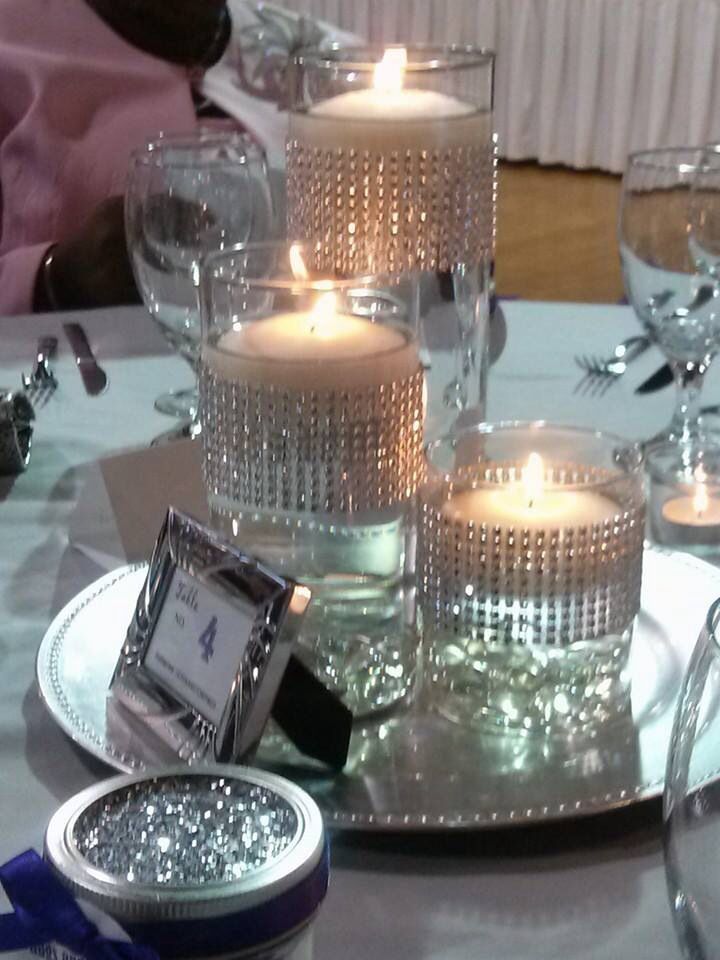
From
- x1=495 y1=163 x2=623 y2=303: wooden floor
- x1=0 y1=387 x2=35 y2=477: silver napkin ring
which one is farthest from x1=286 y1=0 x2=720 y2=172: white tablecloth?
x1=0 y1=387 x2=35 y2=477: silver napkin ring

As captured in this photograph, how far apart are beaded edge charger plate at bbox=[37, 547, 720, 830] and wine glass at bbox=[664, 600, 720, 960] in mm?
162

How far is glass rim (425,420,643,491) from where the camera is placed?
0.59 meters

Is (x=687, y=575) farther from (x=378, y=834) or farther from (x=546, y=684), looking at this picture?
(x=378, y=834)

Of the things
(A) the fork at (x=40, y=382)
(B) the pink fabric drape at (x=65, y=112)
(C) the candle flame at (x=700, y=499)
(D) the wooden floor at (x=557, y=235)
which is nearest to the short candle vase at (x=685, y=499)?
(C) the candle flame at (x=700, y=499)

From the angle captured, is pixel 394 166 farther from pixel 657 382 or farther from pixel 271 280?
pixel 657 382

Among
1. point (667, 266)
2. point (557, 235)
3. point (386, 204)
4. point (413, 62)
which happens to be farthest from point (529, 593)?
point (557, 235)

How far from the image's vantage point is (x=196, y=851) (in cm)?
39

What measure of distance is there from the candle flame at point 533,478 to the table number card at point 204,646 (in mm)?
124

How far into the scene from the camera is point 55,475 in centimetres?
95

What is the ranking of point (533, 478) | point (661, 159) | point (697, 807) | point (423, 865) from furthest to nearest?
point (661, 159), point (533, 478), point (423, 865), point (697, 807)

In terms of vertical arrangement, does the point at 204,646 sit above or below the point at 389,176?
below

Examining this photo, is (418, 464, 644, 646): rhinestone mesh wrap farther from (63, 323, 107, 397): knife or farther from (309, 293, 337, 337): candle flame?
(63, 323, 107, 397): knife

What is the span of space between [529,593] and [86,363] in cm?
62

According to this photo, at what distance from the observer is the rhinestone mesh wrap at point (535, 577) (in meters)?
0.57
